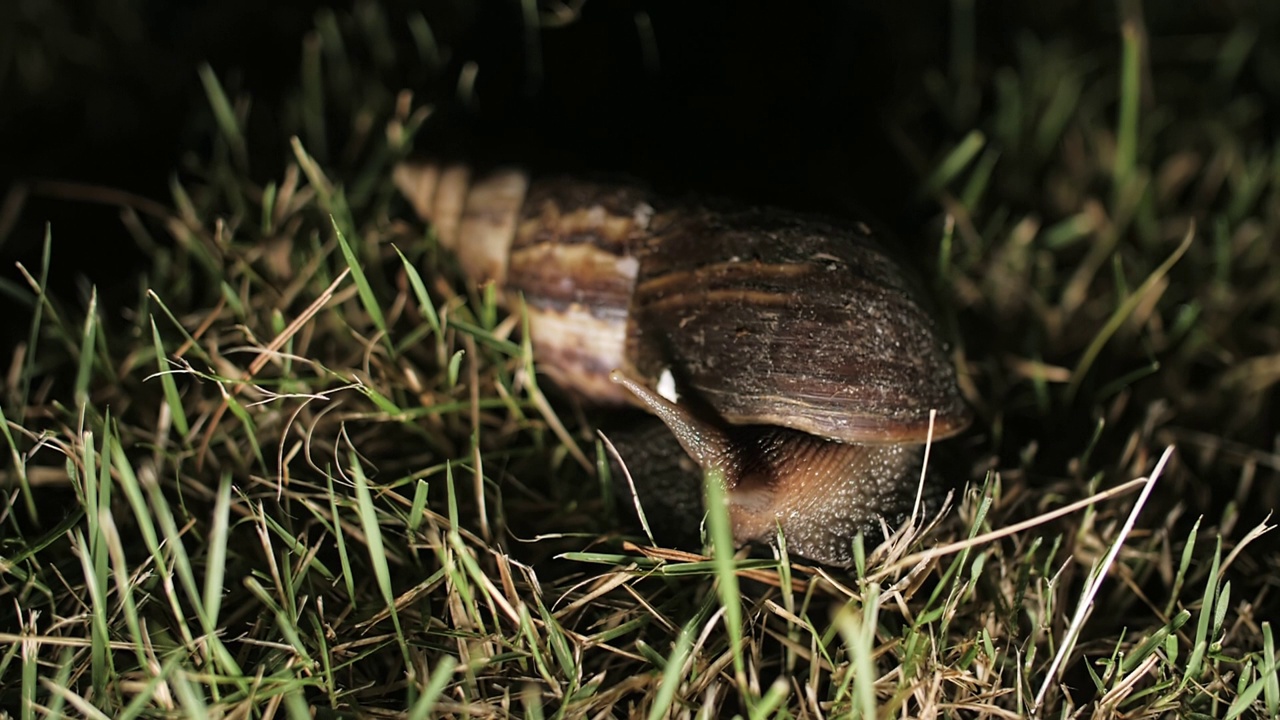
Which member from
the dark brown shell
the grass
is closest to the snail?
the dark brown shell

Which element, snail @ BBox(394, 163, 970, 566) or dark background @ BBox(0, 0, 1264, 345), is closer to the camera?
snail @ BBox(394, 163, 970, 566)

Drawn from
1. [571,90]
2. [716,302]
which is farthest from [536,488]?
[571,90]

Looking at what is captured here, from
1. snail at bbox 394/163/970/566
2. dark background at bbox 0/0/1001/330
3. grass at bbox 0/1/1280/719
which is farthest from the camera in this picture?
dark background at bbox 0/0/1001/330

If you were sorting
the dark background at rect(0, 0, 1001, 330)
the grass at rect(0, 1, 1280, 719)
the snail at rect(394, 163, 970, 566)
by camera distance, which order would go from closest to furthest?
the grass at rect(0, 1, 1280, 719) < the snail at rect(394, 163, 970, 566) < the dark background at rect(0, 0, 1001, 330)

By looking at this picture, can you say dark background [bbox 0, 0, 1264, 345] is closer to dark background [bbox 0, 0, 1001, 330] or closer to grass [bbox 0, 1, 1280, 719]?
dark background [bbox 0, 0, 1001, 330]

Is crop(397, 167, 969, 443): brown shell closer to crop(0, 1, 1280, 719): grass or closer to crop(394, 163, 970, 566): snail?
crop(394, 163, 970, 566): snail

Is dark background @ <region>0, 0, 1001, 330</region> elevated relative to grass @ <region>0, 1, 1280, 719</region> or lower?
elevated
